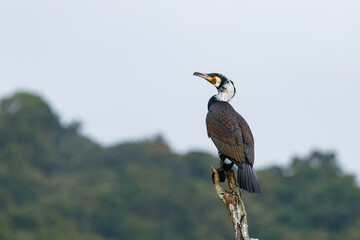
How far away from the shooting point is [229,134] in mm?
12891

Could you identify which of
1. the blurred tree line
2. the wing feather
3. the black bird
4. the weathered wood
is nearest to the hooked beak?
the black bird

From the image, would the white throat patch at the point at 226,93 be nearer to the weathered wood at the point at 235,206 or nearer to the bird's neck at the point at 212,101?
the bird's neck at the point at 212,101

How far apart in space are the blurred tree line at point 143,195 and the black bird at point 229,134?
193 ft

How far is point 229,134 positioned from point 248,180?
92 centimetres

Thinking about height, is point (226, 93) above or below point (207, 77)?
below

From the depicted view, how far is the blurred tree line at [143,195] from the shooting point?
80.9 meters

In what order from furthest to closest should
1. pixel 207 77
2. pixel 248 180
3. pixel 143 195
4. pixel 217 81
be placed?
1. pixel 143 195
2. pixel 207 77
3. pixel 217 81
4. pixel 248 180

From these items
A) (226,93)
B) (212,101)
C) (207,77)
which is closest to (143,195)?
(207,77)

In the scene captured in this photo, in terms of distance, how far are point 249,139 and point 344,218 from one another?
73365 mm

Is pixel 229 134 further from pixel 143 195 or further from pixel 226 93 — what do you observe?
pixel 143 195

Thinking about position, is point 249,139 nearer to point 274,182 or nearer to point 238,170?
point 238,170

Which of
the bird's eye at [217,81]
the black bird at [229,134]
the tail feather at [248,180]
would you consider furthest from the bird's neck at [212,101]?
the tail feather at [248,180]

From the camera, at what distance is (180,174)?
3866 inches

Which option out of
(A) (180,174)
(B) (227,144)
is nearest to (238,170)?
(B) (227,144)
